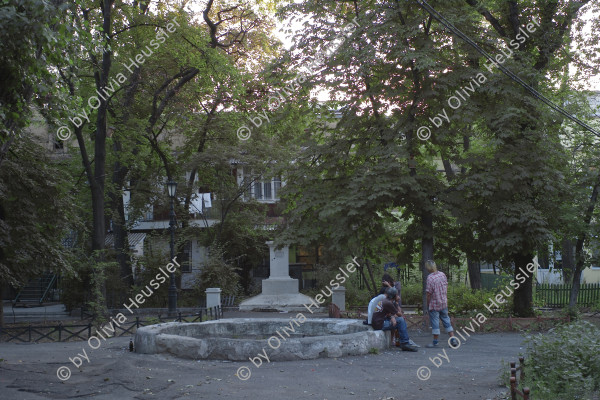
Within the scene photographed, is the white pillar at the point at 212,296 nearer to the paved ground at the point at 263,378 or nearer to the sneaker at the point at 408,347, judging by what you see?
the paved ground at the point at 263,378

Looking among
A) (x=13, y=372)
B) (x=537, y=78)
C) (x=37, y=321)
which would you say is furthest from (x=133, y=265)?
(x=537, y=78)

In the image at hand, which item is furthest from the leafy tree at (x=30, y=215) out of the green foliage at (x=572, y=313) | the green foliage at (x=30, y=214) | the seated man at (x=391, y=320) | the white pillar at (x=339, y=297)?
the green foliage at (x=572, y=313)

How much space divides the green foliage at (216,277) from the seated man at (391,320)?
46.7 feet

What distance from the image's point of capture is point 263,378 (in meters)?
9.03

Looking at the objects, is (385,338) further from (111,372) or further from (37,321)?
(37,321)

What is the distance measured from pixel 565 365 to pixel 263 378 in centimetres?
443

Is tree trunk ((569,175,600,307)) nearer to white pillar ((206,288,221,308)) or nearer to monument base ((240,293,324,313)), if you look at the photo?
monument base ((240,293,324,313))

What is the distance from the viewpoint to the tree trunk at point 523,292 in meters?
17.4

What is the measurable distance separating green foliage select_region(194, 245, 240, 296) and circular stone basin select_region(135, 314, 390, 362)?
1226 centimetres

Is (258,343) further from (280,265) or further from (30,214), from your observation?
(280,265)

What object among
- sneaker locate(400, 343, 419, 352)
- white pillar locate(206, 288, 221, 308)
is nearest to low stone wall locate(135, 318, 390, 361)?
sneaker locate(400, 343, 419, 352)

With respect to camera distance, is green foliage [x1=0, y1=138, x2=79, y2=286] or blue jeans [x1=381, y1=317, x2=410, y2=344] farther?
green foliage [x1=0, y1=138, x2=79, y2=286]

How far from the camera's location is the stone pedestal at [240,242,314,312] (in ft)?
79.7

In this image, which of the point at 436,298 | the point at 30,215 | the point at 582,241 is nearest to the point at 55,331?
the point at 30,215
